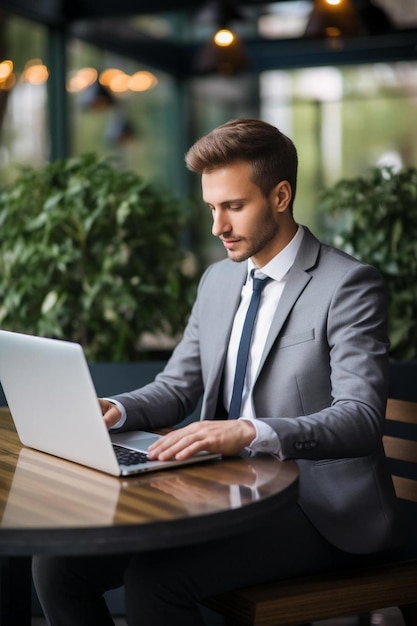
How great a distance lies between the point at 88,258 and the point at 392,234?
4.09ft

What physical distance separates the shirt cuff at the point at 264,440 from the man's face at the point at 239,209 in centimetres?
52

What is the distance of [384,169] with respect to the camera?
3.94 m

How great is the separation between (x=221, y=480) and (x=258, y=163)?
831 millimetres

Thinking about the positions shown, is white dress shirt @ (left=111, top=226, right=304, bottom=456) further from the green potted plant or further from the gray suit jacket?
the green potted plant

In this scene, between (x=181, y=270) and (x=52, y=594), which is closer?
(x=52, y=594)

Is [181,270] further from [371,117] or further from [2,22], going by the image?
[371,117]

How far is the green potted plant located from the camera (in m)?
3.85

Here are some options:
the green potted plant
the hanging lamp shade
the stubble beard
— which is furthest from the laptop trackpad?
the hanging lamp shade

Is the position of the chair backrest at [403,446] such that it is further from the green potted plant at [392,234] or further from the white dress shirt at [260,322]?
the green potted plant at [392,234]

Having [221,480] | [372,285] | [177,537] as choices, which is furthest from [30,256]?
[177,537]

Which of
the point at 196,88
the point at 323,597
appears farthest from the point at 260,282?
the point at 196,88

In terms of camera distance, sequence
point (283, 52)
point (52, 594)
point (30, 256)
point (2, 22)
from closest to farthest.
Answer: point (52, 594)
point (30, 256)
point (2, 22)
point (283, 52)

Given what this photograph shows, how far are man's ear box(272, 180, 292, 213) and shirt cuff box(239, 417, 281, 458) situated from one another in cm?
62

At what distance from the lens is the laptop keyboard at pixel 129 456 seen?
5.98 feet
